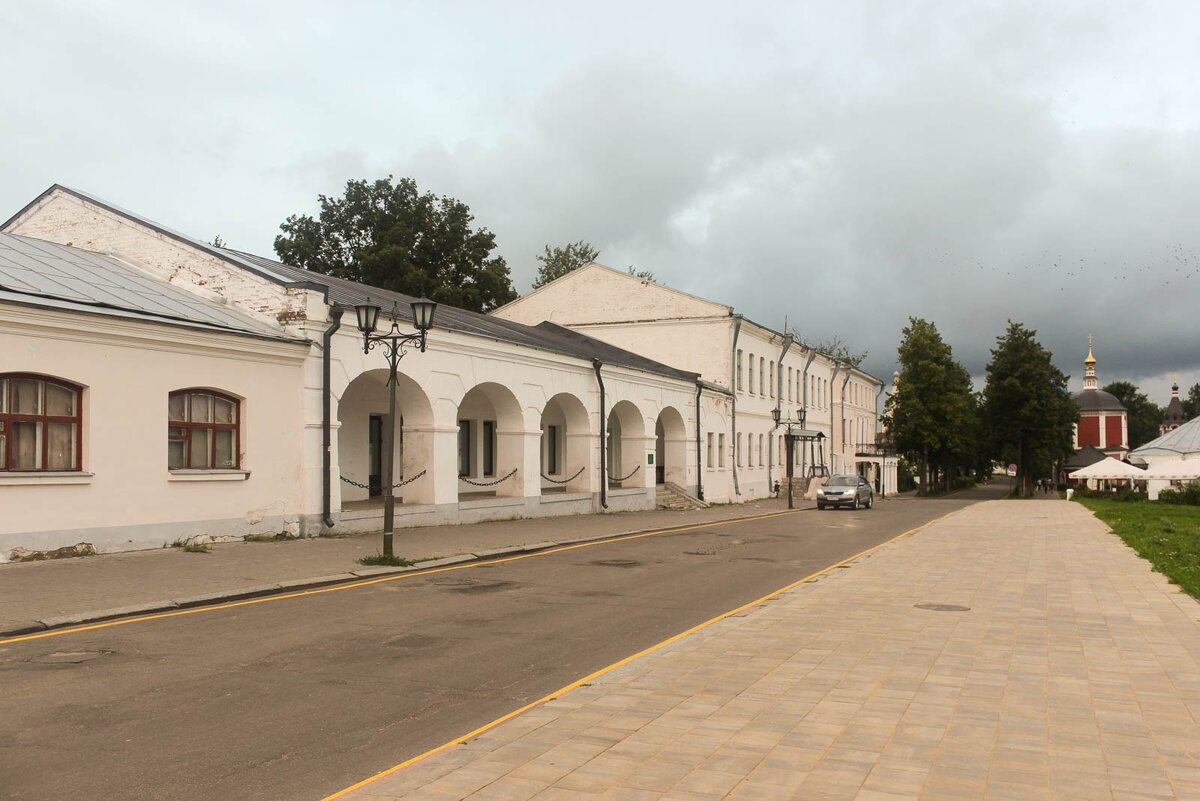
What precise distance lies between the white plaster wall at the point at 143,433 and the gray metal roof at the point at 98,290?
0.36 meters

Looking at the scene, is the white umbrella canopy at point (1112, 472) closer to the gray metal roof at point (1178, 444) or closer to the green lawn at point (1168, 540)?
the green lawn at point (1168, 540)

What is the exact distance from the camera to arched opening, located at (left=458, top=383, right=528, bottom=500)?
24.2 metres

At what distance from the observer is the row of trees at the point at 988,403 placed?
64125mm

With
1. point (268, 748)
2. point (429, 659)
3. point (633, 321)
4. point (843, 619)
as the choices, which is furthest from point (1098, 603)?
point (633, 321)

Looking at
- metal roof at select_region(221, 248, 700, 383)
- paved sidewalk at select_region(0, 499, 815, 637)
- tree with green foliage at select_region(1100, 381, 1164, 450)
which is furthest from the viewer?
tree with green foliage at select_region(1100, 381, 1164, 450)

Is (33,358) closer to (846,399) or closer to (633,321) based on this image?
(633,321)

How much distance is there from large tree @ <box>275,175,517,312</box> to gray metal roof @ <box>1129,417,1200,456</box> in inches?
1799

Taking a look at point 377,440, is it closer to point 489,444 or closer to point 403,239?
point 489,444

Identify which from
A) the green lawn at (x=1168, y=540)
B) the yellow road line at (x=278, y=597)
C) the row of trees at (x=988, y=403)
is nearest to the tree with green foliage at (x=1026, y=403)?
the row of trees at (x=988, y=403)

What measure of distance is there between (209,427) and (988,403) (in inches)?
2448

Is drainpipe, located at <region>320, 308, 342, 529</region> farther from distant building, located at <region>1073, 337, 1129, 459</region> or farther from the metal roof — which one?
distant building, located at <region>1073, 337, 1129, 459</region>

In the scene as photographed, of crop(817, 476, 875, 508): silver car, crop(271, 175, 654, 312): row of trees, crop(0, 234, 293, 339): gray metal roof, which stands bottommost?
crop(817, 476, 875, 508): silver car

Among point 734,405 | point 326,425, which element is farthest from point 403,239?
point 326,425

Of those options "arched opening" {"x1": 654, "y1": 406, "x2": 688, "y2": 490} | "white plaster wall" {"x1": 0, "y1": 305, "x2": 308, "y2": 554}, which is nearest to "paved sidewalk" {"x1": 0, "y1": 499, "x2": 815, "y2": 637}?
"white plaster wall" {"x1": 0, "y1": 305, "x2": 308, "y2": 554}
